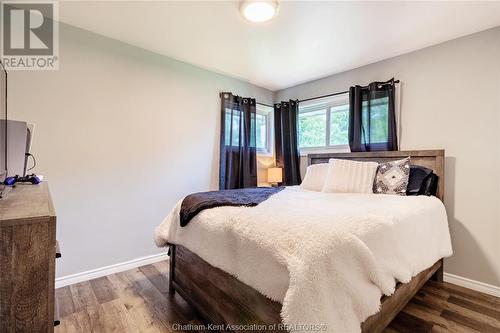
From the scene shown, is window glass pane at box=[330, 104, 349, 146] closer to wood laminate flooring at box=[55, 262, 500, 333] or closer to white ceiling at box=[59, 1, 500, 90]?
white ceiling at box=[59, 1, 500, 90]

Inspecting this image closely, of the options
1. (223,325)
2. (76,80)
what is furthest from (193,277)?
(76,80)

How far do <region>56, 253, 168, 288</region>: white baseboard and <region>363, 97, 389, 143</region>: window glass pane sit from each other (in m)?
2.81

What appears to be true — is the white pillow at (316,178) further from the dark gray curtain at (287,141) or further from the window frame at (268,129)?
the window frame at (268,129)

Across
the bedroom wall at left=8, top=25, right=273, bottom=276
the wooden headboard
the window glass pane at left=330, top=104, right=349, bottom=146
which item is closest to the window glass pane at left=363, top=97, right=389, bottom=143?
the wooden headboard

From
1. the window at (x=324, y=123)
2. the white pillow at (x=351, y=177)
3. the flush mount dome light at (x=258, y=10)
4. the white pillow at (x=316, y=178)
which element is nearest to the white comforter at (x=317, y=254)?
the white pillow at (x=351, y=177)

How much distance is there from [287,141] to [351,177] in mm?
1468

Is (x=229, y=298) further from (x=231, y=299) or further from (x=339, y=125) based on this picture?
(x=339, y=125)

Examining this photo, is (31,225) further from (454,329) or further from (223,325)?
(454,329)

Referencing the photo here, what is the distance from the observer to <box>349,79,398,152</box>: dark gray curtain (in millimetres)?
2676

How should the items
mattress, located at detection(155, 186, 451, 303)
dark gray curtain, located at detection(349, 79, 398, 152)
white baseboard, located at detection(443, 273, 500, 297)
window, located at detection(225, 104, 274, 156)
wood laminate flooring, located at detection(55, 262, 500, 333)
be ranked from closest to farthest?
mattress, located at detection(155, 186, 451, 303)
wood laminate flooring, located at detection(55, 262, 500, 333)
white baseboard, located at detection(443, 273, 500, 297)
dark gray curtain, located at detection(349, 79, 398, 152)
window, located at detection(225, 104, 274, 156)

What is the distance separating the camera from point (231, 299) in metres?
1.33

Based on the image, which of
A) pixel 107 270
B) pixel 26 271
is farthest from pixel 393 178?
pixel 107 270

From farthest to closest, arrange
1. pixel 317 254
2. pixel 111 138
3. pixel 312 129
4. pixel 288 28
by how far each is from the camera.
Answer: pixel 312 129 < pixel 111 138 < pixel 288 28 < pixel 317 254

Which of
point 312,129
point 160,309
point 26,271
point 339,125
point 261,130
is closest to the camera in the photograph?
point 26,271
